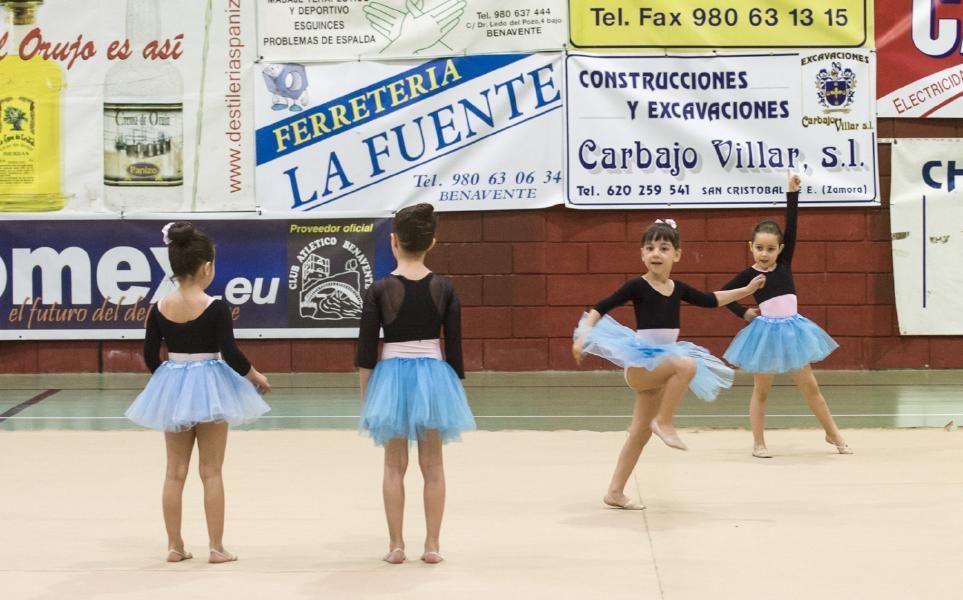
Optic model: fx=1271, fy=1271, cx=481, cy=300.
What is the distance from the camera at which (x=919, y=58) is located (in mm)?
11469

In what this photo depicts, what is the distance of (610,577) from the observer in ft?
15.1

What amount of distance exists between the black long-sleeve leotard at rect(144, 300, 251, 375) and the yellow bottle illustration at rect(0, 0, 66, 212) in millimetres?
7277

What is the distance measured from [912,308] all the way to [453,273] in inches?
165

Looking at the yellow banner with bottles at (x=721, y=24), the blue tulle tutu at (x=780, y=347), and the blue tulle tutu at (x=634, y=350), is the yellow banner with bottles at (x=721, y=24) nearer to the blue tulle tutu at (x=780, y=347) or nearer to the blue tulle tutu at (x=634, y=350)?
the blue tulle tutu at (x=780, y=347)

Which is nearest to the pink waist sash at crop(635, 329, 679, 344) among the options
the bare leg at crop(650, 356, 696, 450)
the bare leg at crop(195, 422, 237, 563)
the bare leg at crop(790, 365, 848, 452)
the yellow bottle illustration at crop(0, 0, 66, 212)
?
the bare leg at crop(650, 356, 696, 450)

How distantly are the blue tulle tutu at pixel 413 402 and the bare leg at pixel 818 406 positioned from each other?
122 inches

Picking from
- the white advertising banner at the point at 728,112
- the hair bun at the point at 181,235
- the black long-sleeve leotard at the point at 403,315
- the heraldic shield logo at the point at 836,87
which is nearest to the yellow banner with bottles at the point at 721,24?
the white advertising banner at the point at 728,112

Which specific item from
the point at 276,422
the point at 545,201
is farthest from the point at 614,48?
the point at 276,422

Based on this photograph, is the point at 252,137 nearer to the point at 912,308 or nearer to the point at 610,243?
the point at 610,243

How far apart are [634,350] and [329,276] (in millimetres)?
6172

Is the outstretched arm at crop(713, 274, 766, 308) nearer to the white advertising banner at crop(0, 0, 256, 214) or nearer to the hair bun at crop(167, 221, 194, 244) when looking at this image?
the hair bun at crop(167, 221, 194, 244)

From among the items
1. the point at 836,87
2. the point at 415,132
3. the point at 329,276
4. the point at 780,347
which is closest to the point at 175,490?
the point at 780,347

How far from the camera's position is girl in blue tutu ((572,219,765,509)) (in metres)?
5.84

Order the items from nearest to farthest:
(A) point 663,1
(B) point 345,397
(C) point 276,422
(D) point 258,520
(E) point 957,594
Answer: (E) point 957,594 → (D) point 258,520 → (C) point 276,422 → (B) point 345,397 → (A) point 663,1
